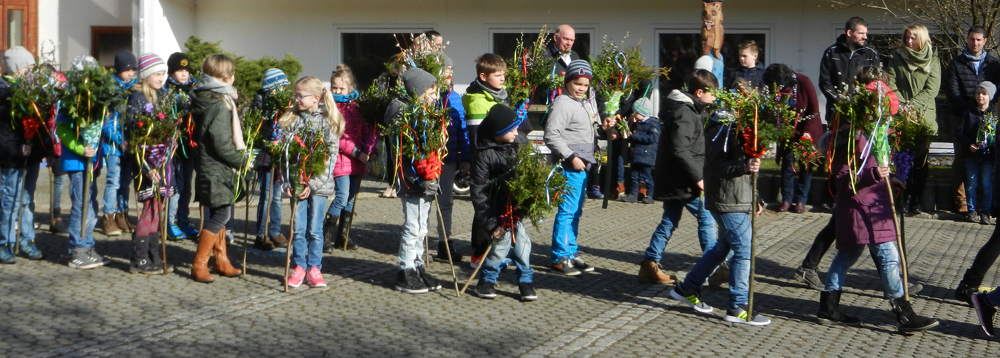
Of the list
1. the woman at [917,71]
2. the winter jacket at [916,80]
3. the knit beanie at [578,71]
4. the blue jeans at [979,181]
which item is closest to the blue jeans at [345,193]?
the knit beanie at [578,71]

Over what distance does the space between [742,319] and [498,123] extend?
6.99 feet

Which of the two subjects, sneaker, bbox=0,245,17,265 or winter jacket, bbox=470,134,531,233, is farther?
sneaker, bbox=0,245,17,265

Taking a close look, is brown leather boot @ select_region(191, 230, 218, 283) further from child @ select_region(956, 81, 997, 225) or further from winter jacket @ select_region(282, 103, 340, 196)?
child @ select_region(956, 81, 997, 225)

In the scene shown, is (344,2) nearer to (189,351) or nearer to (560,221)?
(560,221)

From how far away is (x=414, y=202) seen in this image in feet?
24.0

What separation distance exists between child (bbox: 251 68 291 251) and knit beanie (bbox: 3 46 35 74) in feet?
6.25

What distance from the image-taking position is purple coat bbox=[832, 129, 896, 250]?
6.36 meters

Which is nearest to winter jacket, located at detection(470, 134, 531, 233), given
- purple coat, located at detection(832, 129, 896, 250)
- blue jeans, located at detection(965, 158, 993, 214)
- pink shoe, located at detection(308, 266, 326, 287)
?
pink shoe, located at detection(308, 266, 326, 287)

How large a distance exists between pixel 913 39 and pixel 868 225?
533 centimetres

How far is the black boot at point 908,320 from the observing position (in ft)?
20.7

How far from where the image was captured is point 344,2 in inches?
648

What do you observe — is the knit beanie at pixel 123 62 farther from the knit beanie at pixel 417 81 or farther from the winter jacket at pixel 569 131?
the winter jacket at pixel 569 131

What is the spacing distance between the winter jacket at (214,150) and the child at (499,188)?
187cm

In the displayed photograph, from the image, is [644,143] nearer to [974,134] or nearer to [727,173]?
[974,134]
